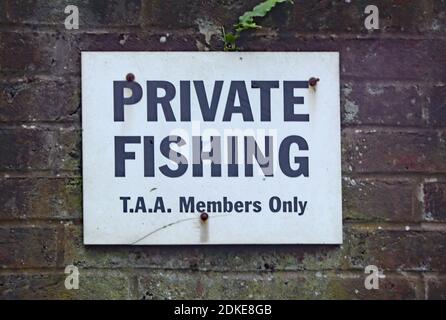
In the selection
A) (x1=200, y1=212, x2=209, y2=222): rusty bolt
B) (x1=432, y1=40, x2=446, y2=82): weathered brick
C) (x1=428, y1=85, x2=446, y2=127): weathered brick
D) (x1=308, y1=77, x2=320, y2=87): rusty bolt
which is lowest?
(x1=200, y1=212, x2=209, y2=222): rusty bolt

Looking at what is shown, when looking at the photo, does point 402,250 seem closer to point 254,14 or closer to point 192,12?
point 254,14

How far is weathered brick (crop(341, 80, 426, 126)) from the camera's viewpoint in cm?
251

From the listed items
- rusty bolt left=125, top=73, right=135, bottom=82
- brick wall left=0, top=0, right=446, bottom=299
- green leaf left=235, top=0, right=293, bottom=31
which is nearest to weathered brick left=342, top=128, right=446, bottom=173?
brick wall left=0, top=0, right=446, bottom=299

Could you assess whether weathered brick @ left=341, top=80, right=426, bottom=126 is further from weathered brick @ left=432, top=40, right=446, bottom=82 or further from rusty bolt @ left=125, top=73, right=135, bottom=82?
rusty bolt @ left=125, top=73, right=135, bottom=82

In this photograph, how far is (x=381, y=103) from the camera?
2512 millimetres

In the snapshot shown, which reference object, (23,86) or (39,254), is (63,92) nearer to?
(23,86)

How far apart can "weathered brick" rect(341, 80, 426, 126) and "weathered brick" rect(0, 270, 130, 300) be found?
87 centimetres

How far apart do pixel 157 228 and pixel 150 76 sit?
18.4 inches

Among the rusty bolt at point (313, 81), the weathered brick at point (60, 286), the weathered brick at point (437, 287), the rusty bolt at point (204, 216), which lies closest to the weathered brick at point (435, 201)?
the weathered brick at point (437, 287)

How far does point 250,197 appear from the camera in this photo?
2469 millimetres

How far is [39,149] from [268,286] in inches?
32.3

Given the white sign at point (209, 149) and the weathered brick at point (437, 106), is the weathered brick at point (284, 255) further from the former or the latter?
the weathered brick at point (437, 106)

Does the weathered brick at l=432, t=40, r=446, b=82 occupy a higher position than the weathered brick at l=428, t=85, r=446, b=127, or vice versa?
the weathered brick at l=432, t=40, r=446, b=82

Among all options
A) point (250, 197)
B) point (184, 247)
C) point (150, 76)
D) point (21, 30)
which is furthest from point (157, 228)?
Answer: point (21, 30)
